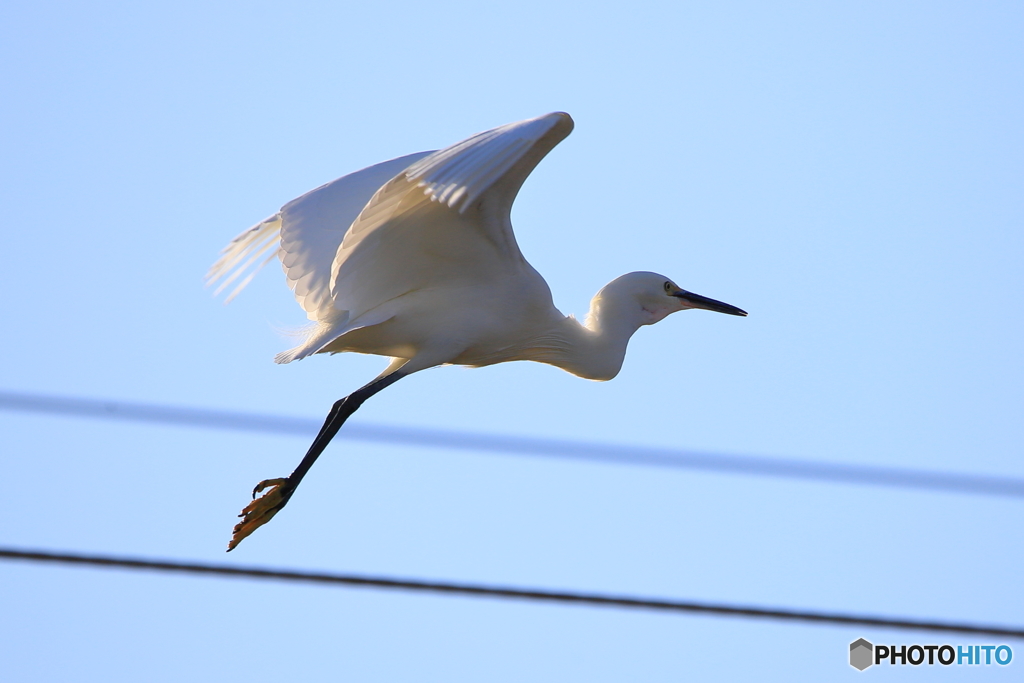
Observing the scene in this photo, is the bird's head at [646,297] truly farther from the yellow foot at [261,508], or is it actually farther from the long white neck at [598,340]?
the yellow foot at [261,508]

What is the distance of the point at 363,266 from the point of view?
7.09 meters

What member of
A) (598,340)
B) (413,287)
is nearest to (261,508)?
(413,287)

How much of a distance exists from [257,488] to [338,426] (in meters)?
0.62

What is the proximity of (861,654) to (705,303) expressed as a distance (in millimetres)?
2684

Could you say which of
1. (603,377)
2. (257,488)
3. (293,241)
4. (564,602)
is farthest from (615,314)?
(564,602)

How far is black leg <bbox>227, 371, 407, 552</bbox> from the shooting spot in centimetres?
657

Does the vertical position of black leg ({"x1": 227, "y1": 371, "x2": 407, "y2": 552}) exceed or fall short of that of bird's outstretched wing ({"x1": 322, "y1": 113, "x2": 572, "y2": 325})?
it falls short

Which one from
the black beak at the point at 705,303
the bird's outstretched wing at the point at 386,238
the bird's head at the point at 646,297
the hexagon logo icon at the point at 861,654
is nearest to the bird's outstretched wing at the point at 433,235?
the bird's outstretched wing at the point at 386,238

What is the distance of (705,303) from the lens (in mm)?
8656

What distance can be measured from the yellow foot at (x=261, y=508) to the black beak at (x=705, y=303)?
9.71ft

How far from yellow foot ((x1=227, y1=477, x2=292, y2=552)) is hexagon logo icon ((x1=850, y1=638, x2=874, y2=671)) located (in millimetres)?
2846

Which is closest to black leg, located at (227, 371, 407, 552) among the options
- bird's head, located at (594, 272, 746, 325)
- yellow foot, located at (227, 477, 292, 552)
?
yellow foot, located at (227, 477, 292, 552)

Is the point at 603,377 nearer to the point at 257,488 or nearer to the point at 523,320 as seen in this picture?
the point at 523,320

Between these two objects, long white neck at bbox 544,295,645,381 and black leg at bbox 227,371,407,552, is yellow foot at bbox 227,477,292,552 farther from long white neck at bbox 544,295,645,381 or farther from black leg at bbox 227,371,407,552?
long white neck at bbox 544,295,645,381
